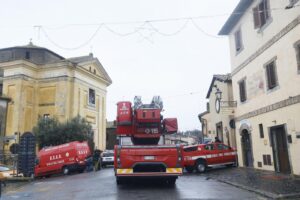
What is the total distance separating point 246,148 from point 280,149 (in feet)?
15.1

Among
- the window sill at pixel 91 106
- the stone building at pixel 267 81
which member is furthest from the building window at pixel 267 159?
the window sill at pixel 91 106

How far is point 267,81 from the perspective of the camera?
1700cm

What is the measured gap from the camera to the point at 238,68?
70.2 feet

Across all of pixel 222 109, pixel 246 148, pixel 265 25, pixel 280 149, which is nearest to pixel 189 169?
pixel 246 148

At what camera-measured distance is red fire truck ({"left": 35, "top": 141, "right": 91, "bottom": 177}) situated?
77.3 feet

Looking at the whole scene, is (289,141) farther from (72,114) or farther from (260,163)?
(72,114)

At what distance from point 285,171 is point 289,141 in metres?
1.72

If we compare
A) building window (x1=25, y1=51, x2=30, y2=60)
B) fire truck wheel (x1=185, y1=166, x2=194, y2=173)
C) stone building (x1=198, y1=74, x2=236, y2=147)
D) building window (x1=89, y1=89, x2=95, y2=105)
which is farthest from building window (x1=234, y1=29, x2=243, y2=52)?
building window (x1=25, y1=51, x2=30, y2=60)

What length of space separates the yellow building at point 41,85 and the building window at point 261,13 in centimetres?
2589

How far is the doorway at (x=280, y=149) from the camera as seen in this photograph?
→ 15289mm

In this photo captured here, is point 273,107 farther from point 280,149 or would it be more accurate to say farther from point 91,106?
point 91,106

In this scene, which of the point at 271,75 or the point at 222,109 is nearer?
the point at 271,75

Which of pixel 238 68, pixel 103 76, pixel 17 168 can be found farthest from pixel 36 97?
pixel 238 68

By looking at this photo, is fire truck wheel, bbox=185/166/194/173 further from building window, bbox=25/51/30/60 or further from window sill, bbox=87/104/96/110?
building window, bbox=25/51/30/60
